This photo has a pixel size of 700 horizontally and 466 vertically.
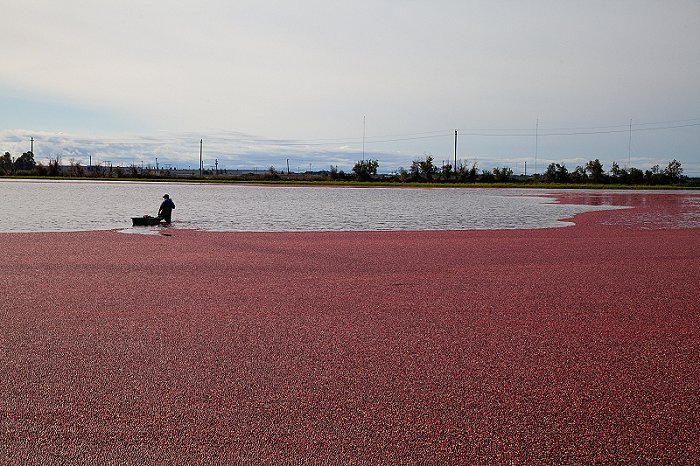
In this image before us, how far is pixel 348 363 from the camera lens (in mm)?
6805

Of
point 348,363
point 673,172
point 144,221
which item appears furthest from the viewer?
point 673,172

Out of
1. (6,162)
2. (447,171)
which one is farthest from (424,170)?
(6,162)

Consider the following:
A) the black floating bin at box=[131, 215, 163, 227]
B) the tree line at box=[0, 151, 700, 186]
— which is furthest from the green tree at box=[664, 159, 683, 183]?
the black floating bin at box=[131, 215, 163, 227]

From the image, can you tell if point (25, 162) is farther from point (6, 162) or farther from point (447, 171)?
point (447, 171)

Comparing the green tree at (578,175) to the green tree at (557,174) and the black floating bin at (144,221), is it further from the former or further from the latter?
the black floating bin at (144,221)

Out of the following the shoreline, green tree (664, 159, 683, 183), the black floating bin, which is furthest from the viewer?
green tree (664, 159, 683, 183)

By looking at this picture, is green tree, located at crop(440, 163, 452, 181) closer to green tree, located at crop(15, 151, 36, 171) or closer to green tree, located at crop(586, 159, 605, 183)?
green tree, located at crop(586, 159, 605, 183)

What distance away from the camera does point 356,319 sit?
877 centimetres

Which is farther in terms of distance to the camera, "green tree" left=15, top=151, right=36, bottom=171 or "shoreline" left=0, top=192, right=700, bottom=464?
"green tree" left=15, top=151, right=36, bottom=171

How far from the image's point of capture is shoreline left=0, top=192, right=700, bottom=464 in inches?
193

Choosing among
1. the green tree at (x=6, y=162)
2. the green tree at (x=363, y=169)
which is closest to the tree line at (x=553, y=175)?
the green tree at (x=363, y=169)

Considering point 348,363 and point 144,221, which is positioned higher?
point 144,221

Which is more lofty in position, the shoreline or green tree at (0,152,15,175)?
green tree at (0,152,15,175)

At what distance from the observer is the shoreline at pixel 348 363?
16.1 ft
